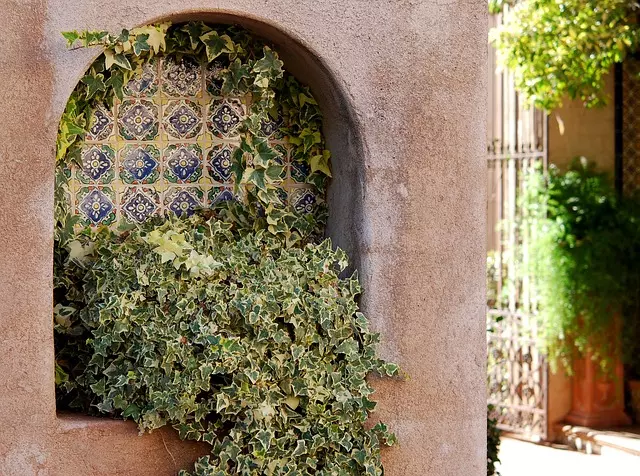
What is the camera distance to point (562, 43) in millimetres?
7352

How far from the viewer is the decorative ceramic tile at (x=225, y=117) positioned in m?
4.00

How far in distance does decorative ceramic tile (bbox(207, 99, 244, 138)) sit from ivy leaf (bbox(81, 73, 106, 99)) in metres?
0.48

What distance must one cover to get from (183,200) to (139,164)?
0.73 feet

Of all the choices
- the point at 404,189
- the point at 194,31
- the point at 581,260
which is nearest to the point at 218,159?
the point at 194,31

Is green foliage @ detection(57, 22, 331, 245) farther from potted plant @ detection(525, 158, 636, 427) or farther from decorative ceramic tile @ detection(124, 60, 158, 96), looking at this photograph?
potted plant @ detection(525, 158, 636, 427)

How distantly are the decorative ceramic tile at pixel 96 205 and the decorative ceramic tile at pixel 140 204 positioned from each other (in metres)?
0.05

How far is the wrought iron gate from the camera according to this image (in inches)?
325

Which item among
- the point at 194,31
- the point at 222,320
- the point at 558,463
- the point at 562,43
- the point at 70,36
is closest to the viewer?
the point at 70,36

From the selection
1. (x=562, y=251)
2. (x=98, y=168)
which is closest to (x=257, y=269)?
(x=98, y=168)

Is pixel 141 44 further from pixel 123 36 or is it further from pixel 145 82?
pixel 145 82

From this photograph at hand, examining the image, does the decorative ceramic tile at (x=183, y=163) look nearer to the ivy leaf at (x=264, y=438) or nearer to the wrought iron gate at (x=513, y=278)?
the ivy leaf at (x=264, y=438)

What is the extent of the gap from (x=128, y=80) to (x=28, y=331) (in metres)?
1.05

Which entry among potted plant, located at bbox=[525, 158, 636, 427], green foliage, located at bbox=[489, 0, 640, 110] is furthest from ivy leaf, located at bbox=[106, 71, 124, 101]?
potted plant, located at bbox=[525, 158, 636, 427]

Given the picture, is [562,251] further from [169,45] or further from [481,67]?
[169,45]
